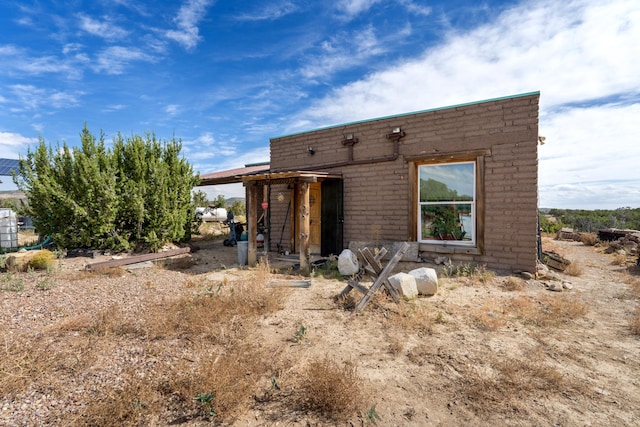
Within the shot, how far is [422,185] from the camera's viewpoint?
845 centimetres

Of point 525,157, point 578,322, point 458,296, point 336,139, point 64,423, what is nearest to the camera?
point 64,423

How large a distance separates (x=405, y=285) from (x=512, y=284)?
262 cm

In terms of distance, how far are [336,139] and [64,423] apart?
8665 millimetres

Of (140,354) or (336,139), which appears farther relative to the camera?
(336,139)

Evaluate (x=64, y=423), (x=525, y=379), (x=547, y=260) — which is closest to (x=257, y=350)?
(x=64, y=423)

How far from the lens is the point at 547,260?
841 centimetres

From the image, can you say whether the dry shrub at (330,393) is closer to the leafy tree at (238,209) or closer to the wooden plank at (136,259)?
the wooden plank at (136,259)

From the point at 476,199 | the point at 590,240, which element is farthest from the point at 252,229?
the point at 590,240

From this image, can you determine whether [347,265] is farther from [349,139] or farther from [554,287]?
[554,287]

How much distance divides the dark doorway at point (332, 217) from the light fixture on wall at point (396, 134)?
1.95 m

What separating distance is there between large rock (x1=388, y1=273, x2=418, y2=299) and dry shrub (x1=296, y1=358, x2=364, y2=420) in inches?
107

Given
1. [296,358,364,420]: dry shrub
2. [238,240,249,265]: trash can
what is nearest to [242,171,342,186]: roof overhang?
[238,240,249,265]: trash can

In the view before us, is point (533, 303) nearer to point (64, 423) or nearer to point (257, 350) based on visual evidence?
point (257, 350)

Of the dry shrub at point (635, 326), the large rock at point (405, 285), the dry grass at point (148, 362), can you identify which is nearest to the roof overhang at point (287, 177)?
the large rock at point (405, 285)
